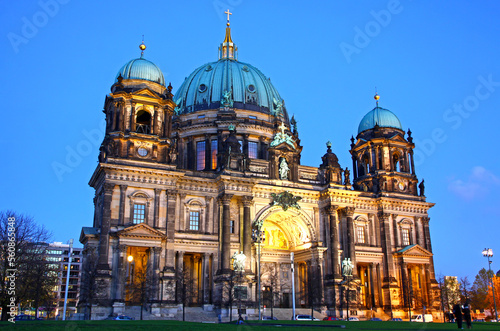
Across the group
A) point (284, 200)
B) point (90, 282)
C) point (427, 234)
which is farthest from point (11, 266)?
point (427, 234)

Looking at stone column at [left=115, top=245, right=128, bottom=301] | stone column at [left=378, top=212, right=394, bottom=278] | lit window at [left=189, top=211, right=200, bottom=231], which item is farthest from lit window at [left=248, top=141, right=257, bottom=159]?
stone column at [left=115, top=245, right=128, bottom=301]

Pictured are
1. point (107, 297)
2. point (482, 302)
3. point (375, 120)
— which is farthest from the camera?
point (482, 302)

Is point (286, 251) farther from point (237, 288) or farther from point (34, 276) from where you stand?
point (34, 276)

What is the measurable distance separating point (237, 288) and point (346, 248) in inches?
650

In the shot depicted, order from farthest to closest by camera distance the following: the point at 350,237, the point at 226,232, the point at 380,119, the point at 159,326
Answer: the point at 380,119, the point at 350,237, the point at 226,232, the point at 159,326

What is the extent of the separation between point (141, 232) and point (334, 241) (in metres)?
23.0

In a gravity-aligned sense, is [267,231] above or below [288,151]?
below

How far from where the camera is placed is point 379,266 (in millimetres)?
63750

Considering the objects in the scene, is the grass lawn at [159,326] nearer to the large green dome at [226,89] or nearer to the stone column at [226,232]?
the stone column at [226,232]

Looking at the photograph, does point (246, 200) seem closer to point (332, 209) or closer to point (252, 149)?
point (332, 209)

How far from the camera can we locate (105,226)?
48781 millimetres

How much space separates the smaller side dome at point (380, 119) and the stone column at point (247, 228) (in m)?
24.3

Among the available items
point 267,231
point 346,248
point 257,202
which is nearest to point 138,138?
point 257,202

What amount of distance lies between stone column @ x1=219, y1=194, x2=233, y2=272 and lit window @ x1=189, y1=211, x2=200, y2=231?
298 centimetres
